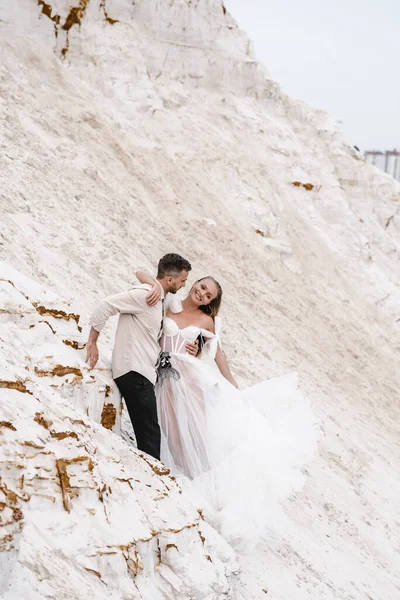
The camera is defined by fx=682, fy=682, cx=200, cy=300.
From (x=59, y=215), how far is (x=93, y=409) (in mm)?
5433

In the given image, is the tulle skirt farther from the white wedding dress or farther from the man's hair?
the man's hair

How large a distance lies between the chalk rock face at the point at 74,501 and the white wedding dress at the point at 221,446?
41cm

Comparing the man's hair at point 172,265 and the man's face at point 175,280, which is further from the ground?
the man's hair at point 172,265

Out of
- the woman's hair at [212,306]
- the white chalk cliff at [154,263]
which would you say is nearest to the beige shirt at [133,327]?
the white chalk cliff at [154,263]

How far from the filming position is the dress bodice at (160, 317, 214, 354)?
539 cm

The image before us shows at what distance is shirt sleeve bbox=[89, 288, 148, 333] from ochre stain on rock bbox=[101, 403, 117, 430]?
570mm

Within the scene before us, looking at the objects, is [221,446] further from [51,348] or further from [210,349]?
[51,348]

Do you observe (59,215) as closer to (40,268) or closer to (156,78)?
(40,268)

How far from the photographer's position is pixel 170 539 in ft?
12.8

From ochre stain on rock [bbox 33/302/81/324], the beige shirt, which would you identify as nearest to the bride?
the beige shirt

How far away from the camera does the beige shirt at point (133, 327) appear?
4957mm

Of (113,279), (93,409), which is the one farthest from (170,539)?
(113,279)

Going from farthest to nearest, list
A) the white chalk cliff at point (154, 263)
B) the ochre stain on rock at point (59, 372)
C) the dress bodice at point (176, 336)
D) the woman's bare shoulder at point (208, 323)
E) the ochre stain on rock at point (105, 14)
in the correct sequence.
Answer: the ochre stain on rock at point (105, 14) → the woman's bare shoulder at point (208, 323) → the dress bodice at point (176, 336) → the ochre stain on rock at point (59, 372) → the white chalk cliff at point (154, 263)

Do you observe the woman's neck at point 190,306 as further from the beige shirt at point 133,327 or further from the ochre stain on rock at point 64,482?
the ochre stain on rock at point 64,482
